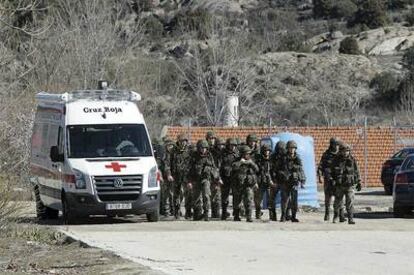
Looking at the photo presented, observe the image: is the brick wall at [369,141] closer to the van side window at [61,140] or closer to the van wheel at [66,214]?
the van side window at [61,140]

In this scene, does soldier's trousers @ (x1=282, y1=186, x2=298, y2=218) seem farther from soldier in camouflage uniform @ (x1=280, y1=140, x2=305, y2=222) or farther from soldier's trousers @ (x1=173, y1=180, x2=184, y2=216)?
soldier's trousers @ (x1=173, y1=180, x2=184, y2=216)

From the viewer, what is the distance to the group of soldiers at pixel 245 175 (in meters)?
20.8

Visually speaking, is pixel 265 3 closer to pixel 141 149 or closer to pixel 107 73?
pixel 107 73

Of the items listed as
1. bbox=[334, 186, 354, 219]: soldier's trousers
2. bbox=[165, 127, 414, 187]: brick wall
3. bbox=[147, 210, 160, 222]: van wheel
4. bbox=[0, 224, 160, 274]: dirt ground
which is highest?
bbox=[165, 127, 414, 187]: brick wall

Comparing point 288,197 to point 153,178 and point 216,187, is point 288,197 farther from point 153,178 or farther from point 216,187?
point 153,178

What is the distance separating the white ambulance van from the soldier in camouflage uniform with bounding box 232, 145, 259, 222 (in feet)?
5.78

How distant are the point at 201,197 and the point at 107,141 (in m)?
2.42

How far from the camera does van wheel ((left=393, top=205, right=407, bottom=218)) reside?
2337 centimetres

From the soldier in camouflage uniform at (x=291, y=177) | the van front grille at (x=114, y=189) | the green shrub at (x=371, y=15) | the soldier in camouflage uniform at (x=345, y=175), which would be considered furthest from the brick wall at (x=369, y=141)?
the green shrub at (x=371, y=15)

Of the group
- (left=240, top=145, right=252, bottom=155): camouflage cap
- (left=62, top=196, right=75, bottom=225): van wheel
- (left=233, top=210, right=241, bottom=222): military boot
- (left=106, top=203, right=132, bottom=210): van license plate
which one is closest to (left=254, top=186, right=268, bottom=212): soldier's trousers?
(left=233, top=210, right=241, bottom=222): military boot

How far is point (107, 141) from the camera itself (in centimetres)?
2095

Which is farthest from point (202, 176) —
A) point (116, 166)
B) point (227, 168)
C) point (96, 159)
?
point (96, 159)

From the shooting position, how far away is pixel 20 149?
1198 inches

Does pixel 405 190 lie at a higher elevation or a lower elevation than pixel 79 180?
lower
